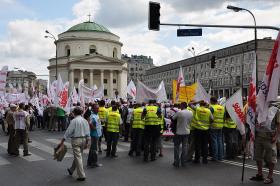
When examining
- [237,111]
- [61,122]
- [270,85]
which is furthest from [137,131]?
[61,122]

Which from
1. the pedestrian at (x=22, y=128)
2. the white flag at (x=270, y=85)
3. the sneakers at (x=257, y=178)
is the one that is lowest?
the sneakers at (x=257, y=178)

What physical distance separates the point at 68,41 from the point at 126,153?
9060 centimetres

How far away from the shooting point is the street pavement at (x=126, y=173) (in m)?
8.58

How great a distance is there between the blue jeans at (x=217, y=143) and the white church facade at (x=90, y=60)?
86.1m

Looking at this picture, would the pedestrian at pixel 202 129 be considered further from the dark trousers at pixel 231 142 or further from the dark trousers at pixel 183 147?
the dark trousers at pixel 231 142

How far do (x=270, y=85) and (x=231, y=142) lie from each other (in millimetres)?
4718

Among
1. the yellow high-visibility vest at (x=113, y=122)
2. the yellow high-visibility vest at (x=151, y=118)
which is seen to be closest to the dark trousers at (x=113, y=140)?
the yellow high-visibility vest at (x=113, y=122)

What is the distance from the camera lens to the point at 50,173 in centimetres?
963

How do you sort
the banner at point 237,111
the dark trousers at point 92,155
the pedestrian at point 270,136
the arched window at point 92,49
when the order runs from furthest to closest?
the arched window at point 92,49, the dark trousers at point 92,155, the banner at point 237,111, the pedestrian at point 270,136

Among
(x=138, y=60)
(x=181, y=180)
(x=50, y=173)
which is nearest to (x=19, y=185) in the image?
(x=50, y=173)

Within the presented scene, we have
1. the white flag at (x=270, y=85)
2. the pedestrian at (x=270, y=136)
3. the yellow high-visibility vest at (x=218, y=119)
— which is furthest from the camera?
the yellow high-visibility vest at (x=218, y=119)

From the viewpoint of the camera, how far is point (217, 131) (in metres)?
11.6

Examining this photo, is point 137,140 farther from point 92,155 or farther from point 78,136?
point 78,136

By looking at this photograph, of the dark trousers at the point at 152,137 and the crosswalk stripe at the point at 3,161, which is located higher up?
the dark trousers at the point at 152,137
